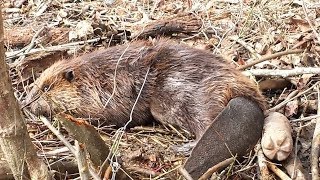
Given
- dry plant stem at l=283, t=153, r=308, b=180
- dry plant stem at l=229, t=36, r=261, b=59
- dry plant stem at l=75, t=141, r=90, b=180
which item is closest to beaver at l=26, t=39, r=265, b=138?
dry plant stem at l=283, t=153, r=308, b=180

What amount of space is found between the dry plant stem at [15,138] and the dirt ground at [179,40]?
15.9 inches

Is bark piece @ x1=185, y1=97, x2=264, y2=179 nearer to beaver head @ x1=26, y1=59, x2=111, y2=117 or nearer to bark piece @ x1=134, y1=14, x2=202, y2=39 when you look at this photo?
beaver head @ x1=26, y1=59, x2=111, y2=117

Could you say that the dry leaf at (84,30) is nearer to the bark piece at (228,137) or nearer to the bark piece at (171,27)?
the bark piece at (171,27)

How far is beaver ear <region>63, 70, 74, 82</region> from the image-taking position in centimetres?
376

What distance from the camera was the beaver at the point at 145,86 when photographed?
3.40m

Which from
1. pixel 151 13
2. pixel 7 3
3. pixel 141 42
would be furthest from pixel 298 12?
pixel 7 3

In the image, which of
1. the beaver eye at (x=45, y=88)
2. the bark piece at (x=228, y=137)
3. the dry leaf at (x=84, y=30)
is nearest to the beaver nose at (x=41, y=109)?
the beaver eye at (x=45, y=88)

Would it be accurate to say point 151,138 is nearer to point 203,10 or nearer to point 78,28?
point 78,28

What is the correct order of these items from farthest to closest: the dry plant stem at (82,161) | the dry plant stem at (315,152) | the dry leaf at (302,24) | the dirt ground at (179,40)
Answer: the dry leaf at (302,24)
the dirt ground at (179,40)
the dry plant stem at (315,152)
the dry plant stem at (82,161)

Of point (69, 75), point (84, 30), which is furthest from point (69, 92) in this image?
point (84, 30)

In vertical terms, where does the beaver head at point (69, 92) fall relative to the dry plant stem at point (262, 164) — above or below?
above

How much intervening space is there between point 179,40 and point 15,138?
2.47m

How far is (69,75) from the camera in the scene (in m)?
3.77

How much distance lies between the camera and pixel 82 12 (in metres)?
5.46
